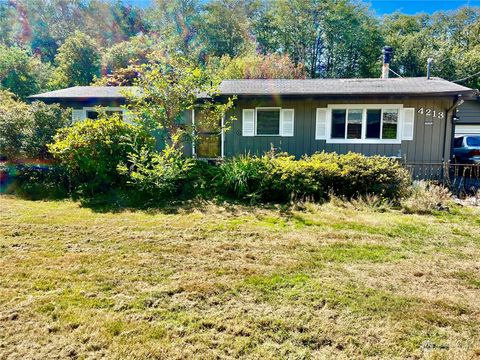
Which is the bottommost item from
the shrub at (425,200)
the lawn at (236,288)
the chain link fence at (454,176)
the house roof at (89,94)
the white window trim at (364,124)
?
the lawn at (236,288)

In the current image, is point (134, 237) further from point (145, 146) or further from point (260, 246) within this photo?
point (145, 146)

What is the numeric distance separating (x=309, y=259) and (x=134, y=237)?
2.42 m

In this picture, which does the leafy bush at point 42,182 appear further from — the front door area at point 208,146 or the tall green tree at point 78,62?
the tall green tree at point 78,62

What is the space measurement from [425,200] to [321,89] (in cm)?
539

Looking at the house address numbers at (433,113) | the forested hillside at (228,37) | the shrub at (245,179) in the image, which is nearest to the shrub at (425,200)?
the shrub at (245,179)

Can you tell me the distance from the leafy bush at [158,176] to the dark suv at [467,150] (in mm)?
9359

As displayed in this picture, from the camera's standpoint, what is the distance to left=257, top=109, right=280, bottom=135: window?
1098cm

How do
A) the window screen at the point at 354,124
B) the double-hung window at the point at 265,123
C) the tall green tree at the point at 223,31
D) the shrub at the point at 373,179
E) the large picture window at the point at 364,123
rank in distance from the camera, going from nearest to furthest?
1. the shrub at the point at 373,179
2. the large picture window at the point at 364,123
3. the window screen at the point at 354,124
4. the double-hung window at the point at 265,123
5. the tall green tree at the point at 223,31

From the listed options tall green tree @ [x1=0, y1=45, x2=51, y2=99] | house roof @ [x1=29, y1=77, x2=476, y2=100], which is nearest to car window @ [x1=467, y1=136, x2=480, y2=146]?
house roof @ [x1=29, y1=77, x2=476, y2=100]

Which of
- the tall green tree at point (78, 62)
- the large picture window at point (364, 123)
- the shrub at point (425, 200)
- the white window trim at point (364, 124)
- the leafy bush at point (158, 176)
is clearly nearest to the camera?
the shrub at point (425, 200)

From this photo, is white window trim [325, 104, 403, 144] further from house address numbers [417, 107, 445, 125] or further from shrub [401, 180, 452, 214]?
shrub [401, 180, 452, 214]

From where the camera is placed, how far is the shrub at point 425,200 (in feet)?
20.6

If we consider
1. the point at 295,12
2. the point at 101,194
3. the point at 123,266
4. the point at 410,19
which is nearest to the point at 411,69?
the point at 410,19

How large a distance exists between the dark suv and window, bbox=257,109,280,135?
614 centimetres
